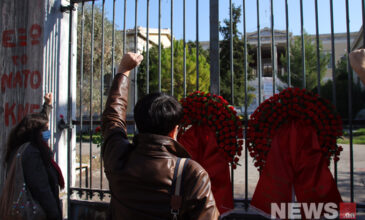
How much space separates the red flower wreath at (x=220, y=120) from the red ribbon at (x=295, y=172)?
364 millimetres

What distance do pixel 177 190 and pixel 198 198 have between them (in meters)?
0.11

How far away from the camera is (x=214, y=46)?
Answer: 320 centimetres

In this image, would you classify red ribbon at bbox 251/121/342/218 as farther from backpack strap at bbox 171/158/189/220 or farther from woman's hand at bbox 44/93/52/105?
woman's hand at bbox 44/93/52/105

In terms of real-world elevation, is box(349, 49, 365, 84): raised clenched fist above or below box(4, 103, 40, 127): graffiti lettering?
above

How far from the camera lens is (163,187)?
4.75ft

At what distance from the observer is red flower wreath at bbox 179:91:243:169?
2.79 metres

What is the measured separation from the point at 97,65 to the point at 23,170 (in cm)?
992

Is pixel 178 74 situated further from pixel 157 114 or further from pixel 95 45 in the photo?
pixel 157 114

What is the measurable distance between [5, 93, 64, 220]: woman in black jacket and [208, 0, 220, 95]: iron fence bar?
1777 mm

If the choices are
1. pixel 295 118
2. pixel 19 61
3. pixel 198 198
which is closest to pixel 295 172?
pixel 295 118

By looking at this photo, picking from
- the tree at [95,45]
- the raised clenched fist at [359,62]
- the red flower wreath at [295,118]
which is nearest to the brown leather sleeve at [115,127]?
the red flower wreath at [295,118]

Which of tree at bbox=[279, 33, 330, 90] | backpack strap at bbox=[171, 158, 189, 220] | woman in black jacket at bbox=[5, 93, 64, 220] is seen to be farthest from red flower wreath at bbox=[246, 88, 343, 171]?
tree at bbox=[279, 33, 330, 90]

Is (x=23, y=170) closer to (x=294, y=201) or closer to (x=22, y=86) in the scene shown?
(x=22, y=86)

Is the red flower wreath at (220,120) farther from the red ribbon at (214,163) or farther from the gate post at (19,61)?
the gate post at (19,61)
